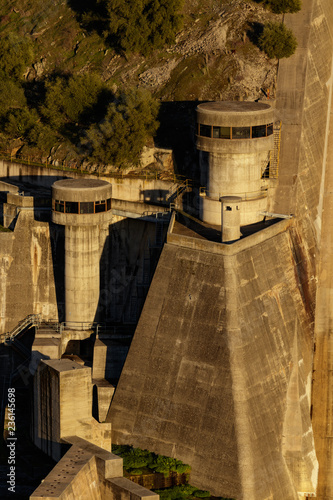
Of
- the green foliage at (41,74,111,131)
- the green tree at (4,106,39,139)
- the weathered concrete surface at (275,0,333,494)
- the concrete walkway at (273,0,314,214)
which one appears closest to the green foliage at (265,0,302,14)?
the concrete walkway at (273,0,314,214)

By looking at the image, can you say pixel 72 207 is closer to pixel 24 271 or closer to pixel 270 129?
pixel 24 271

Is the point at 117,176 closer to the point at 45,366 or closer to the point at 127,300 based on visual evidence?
the point at 127,300

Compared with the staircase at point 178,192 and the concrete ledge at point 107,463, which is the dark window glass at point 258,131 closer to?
the staircase at point 178,192

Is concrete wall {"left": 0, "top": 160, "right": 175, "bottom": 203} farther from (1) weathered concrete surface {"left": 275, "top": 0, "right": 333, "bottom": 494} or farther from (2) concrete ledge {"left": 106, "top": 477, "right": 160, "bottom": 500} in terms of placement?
(2) concrete ledge {"left": 106, "top": 477, "right": 160, "bottom": 500}

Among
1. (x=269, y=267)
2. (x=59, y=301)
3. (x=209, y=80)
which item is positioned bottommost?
(x=59, y=301)

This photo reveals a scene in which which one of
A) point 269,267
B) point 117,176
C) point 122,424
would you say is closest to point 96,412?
point 122,424
